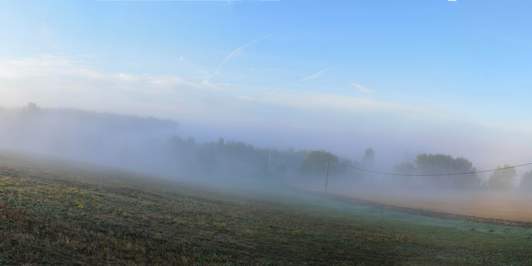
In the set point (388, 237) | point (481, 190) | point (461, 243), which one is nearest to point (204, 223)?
point (388, 237)

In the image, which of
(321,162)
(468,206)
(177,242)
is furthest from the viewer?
(321,162)

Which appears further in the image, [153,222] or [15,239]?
[153,222]

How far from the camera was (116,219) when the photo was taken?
88.1 feet

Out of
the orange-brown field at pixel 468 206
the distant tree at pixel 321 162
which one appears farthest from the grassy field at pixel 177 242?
the distant tree at pixel 321 162

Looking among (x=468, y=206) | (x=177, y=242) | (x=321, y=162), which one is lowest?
(x=177, y=242)

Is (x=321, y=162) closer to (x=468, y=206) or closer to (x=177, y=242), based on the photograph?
(x=468, y=206)

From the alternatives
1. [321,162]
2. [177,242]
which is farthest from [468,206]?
[177,242]

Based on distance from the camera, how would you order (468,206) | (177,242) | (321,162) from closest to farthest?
(177,242) → (468,206) → (321,162)

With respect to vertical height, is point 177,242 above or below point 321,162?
below

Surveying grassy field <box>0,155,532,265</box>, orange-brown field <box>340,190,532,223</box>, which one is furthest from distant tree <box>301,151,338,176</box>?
grassy field <box>0,155,532,265</box>

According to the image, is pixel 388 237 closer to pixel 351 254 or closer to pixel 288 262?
pixel 351 254

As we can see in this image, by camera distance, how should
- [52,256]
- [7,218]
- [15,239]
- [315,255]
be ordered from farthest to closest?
[315,255] < [7,218] < [15,239] < [52,256]

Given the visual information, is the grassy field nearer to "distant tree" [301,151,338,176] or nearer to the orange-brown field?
the orange-brown field

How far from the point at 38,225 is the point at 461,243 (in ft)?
102
